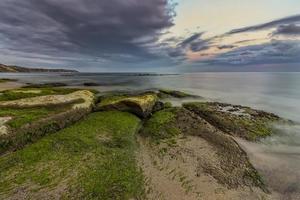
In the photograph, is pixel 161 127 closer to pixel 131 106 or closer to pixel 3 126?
pixel 131 106

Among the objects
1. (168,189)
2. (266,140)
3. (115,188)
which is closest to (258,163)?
(266,140)

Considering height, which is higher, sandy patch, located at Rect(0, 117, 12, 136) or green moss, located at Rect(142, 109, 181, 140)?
sandy patch, located at Rect(0, 117, 12, 136)

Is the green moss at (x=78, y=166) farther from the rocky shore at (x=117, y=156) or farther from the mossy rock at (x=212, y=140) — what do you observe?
the mossy rock at (x=212, y=140)

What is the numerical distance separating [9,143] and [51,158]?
310cm

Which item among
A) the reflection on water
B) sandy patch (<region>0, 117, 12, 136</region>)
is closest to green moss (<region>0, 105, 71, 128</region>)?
sandy patch (<region>0, 117, 12, 136</region>)

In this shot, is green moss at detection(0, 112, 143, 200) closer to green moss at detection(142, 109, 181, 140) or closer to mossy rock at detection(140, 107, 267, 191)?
green moss at detection(142, 109, 181, 140)

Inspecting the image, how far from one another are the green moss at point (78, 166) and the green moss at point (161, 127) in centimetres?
213

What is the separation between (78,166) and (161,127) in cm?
822

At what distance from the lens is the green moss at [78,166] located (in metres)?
9.12

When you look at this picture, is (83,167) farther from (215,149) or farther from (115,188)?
(215,149)

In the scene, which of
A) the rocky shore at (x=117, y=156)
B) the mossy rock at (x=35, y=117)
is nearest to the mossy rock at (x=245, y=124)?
the rocky shore at (x=117, y=156)

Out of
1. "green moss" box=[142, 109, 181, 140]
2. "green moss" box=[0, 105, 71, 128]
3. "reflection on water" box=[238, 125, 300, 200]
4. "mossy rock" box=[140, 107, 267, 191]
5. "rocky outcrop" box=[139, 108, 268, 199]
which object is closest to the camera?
"rocky outcrop" box=[139, 108, 268, 199]

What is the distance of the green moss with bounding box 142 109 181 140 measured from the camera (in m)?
16.2

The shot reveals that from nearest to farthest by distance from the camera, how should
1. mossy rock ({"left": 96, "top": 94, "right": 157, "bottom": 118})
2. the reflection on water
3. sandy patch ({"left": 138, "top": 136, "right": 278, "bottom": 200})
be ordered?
sandy patch ({"left": 138, "top": 136, "right": 278, "bottom": 200}) < the reflection on water < mossy rock ({"left": 96, "top": 94, "right": 157, "bottom": 118})
